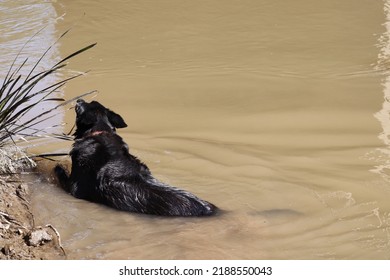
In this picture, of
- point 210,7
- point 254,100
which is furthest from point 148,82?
point 210,7

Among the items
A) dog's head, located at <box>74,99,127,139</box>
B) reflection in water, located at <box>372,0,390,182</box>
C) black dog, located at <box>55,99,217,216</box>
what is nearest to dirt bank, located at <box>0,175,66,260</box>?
black dog, located at <box>55,99,217,216</box>

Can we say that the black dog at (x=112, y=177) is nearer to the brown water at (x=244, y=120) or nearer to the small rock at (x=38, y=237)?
the brown water at (x=244, y=120)

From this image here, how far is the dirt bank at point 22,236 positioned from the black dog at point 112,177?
1.99 feet

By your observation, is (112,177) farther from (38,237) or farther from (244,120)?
(244,120)

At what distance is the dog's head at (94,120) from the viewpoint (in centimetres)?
578

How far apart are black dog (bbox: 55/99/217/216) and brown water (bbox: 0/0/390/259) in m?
0.11

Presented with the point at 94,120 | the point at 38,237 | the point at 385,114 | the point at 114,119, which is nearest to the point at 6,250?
the point at 38,237

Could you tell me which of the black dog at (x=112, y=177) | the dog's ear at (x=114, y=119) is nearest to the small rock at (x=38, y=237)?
the black dog at (x=112, y=177)

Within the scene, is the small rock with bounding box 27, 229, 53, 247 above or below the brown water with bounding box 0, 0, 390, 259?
below

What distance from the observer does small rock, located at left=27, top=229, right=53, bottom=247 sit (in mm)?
4289

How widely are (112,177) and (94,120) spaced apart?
32.8 inches

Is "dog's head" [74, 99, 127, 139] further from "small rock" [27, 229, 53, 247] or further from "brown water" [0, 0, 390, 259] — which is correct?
"small rock" [27, 229, 53, 247]

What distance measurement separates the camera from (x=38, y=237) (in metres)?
4.32
